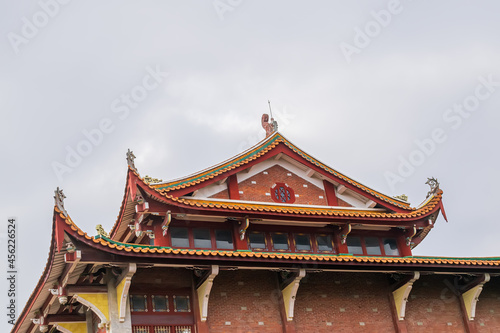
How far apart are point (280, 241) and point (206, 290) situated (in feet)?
13.9

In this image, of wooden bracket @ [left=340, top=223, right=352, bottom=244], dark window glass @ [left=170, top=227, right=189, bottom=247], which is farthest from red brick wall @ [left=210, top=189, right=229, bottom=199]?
wooden bracket @ [left=340, top=223, right=352, bottom=244]

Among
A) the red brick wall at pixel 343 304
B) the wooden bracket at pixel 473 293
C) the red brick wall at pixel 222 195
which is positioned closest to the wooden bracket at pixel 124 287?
the red brick wall at pixel 222 195

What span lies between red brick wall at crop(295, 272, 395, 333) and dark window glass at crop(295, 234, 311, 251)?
1.14m

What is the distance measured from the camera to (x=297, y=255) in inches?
878

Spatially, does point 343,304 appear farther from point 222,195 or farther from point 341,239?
point 222,195

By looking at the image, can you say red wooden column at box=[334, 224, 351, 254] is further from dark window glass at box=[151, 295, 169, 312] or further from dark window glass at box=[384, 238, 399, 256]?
dark window glass at box=[151, 295, 169, 312]

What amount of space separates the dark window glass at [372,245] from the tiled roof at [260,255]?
201cm

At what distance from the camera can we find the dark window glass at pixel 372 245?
85.9 feet

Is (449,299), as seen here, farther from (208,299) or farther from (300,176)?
(208,299)

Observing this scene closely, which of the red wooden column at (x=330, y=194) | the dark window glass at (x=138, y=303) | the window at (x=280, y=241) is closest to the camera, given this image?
the dark window glass at (x=138, y=303)

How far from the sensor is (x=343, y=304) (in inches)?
948

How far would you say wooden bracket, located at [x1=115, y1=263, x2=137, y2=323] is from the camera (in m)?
20.2

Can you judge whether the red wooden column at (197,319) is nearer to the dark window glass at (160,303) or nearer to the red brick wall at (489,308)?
the dark window glass at (160,303)

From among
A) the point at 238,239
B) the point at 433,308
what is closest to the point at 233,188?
the point at 238,239
